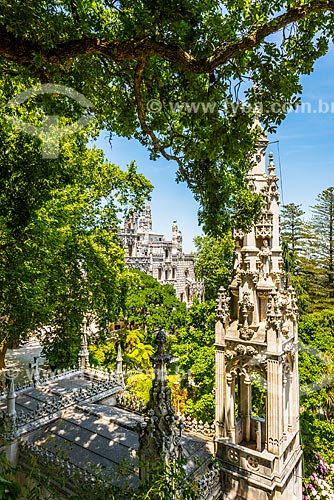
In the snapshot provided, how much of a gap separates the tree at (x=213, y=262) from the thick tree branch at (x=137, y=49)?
2068 cm

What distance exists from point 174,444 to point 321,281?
75.2 ft

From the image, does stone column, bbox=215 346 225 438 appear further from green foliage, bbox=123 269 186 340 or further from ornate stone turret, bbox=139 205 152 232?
ornate stone turret, bbox=139 205 152 232

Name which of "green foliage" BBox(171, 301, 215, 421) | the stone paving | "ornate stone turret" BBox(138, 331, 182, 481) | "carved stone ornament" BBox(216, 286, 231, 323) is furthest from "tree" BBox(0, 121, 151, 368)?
the stone paving

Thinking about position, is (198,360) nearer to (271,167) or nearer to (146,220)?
(271,167)

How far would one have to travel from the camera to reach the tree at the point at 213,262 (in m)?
24.9

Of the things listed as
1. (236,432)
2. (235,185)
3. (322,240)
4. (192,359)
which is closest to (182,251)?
(322,240)

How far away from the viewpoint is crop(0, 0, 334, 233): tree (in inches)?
150

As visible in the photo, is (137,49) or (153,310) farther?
(153,310)

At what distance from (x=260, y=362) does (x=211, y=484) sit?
9.03 ft

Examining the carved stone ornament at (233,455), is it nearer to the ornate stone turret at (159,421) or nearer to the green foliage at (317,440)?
the ornate stone turret at (159,421)

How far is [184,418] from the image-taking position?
35.6ft

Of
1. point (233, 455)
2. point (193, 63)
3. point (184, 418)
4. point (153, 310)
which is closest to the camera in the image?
point (193, 63)

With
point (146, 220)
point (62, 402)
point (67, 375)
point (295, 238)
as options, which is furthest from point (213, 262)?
point (62, 402)

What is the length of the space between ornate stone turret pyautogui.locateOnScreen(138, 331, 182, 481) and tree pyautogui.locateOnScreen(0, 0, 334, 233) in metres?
2.27
